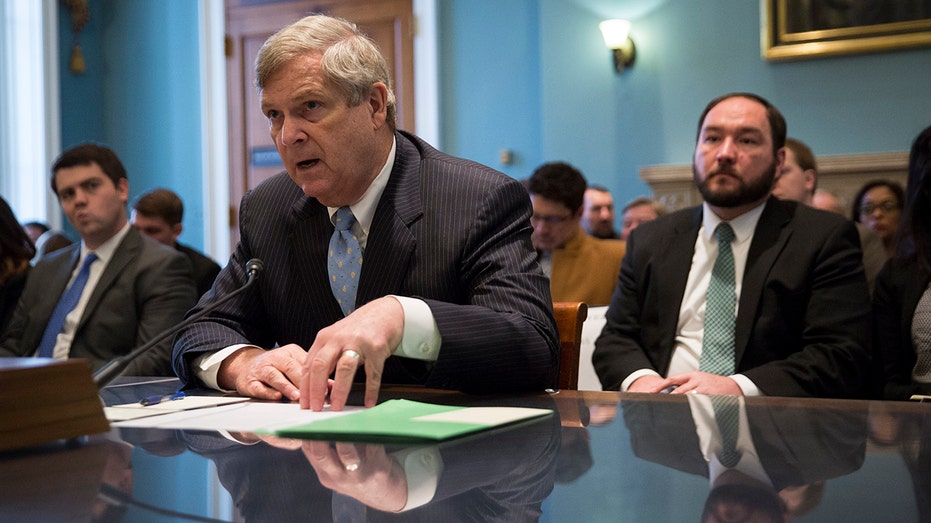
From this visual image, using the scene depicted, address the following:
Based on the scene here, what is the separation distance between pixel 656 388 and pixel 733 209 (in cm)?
68

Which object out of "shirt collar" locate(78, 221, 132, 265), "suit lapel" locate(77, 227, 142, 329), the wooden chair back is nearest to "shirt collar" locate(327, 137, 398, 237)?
the wooden chair back

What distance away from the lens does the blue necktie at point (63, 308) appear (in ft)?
10.5

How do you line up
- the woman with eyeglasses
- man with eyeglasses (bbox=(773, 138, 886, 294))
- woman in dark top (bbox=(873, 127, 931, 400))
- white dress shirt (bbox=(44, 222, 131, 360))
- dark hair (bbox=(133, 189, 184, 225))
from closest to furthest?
woman in dark top (bbox=(873, 127, 931, 400))
white dress shirt (bbox=(44, 222, 131, 360))
man with eyeglasses (bbox=(773, 138, 886, 294))
the woman with eyeglasses
dark hair (bbox=(133, 189, 184, 225))

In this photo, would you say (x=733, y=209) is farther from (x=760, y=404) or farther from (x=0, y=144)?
(x=0, y=144)

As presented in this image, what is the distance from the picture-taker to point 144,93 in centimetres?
731

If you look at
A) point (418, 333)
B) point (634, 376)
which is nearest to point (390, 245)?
point (418, 333)

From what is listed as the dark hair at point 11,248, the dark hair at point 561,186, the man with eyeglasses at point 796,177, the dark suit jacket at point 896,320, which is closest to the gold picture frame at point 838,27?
the man with eyeglasses at point 796,177

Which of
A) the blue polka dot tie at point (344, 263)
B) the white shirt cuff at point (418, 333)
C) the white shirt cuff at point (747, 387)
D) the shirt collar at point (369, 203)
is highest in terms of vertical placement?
the shirt collar at point (369, 203)

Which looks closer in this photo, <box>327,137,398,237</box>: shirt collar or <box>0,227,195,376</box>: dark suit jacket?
<box>327,137,398,237</box>: shirt collar

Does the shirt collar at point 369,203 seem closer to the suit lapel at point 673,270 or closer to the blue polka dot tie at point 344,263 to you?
the blue polka dot tie at point 344,263

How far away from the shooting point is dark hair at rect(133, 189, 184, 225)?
14.0 ft

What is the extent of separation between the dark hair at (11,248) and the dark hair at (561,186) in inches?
75.2

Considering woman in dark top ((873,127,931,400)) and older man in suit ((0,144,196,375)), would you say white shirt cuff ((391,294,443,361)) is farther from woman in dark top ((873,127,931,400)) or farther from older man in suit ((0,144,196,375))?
older man in suit ((0,144,196,375))

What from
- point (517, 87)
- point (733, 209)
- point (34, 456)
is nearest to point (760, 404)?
point (34, 456)
